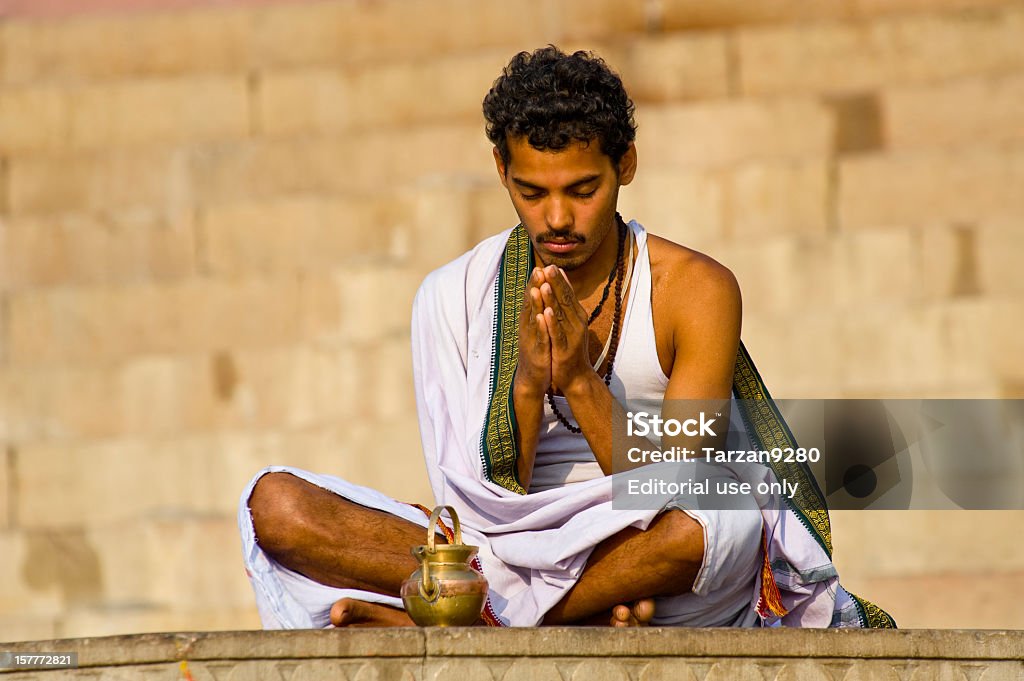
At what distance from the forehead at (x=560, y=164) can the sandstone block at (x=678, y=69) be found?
3.74 meters

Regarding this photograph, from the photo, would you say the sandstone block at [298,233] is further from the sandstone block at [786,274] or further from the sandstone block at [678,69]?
the sandstone block at [786,274]

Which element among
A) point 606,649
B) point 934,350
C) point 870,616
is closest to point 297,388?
point 934,350

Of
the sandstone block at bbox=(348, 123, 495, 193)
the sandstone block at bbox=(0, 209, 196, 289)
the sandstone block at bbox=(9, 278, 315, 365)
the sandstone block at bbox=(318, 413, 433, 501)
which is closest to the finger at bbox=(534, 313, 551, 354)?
the sandstone block at bbox=(318, 413, 433, 501)

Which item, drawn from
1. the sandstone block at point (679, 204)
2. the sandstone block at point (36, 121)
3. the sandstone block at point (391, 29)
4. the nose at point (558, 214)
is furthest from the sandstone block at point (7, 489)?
the nose at point (558, 214)

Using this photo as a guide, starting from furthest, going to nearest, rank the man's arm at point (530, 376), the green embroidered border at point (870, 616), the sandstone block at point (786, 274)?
the sandstone block at point (786, 274) < the green embroidered border at point (870, 616) < the man's arm at point (530, 376)

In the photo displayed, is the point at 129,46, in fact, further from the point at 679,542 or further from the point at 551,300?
the point at 679,542

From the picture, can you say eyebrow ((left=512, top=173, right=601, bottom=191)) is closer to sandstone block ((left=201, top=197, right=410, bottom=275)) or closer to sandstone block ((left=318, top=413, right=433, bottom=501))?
sandstone block ((left=318, top=413, right=433, bottom=501))

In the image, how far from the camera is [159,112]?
870cm

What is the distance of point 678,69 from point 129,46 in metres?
2.67

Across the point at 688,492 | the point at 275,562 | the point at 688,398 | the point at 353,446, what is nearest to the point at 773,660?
the point at 688,492

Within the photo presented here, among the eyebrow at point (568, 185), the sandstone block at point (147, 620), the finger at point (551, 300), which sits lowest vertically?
the sandstone block at point (147, 620)

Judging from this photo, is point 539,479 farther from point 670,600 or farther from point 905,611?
point 905,611

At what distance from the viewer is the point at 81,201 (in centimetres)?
848

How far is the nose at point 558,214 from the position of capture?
4.54 metres
